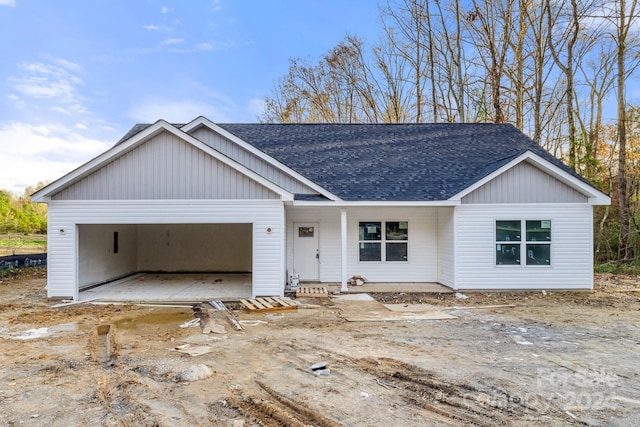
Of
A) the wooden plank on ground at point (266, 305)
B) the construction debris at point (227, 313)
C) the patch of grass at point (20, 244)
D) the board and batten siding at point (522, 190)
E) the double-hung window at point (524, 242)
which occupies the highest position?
the board and batten siding at point (522, 190)

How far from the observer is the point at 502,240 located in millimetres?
11352

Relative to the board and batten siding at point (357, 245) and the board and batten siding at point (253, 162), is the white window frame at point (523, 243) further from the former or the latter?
the board and batten siding at point (253, 162)

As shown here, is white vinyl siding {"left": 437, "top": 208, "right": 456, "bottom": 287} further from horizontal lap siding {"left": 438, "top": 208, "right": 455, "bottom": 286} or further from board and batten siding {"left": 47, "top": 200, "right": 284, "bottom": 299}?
board and batten siding {"left": 47, "top": 200, "right": 284, "bottom": 299}

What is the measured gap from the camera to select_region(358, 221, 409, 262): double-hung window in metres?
12.7

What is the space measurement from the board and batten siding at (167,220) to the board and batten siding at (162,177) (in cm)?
19

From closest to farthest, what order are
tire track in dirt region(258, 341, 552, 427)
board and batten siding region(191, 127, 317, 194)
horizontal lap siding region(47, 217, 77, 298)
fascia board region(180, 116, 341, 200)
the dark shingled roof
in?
tire track in dirt region(258, 341, 552, 427) < horizontal lap siding region(47, 217, 77, 298) < fascia board region(180, 116, 341, 200) < board and batten siding region(191, 127, 317, 194) < the dark shingled roof

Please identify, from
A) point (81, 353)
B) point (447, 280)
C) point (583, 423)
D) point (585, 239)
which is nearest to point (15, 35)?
point (81, 353)

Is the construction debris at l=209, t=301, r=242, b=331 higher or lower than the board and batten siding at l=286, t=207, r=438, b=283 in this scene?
lower

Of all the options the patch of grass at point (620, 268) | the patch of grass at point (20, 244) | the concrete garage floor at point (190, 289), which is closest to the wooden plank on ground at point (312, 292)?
the concrete garage floor at point (190, 289)

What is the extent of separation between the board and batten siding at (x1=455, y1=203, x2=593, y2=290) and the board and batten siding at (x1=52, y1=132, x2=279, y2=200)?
6.34 metres

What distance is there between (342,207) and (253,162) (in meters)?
3.09

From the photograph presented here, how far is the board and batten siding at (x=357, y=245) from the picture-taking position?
500 inches

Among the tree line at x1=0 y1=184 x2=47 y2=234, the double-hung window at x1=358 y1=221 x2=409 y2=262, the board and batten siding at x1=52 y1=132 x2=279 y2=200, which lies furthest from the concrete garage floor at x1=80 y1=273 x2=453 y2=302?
the tree line at x1=0 y1=184 x2=47 y2=234

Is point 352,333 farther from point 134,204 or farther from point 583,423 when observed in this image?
point 134,204
